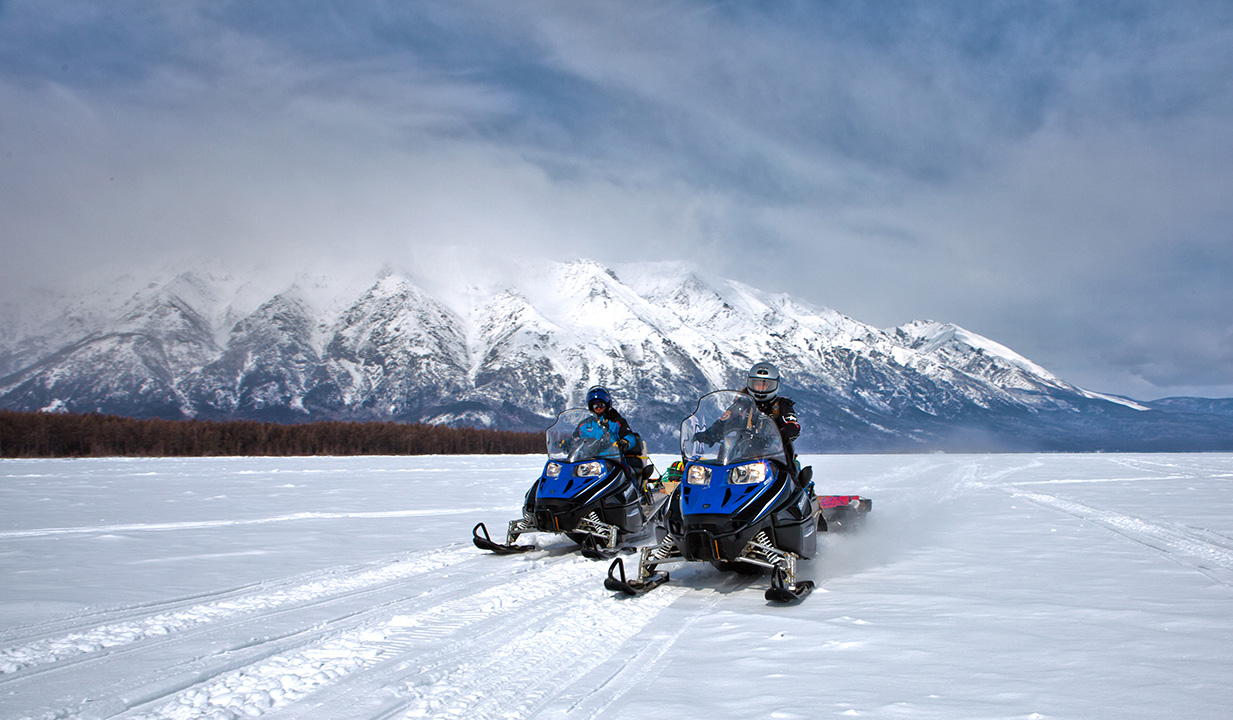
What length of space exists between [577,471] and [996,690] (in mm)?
5941

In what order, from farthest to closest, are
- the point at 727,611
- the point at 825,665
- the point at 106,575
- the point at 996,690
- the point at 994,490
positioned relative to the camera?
the point at 994,490 → the point at 106,575 → the point at 727,611 → the point at 825,665 → the point at 996,690

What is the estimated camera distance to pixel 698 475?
7.30 m

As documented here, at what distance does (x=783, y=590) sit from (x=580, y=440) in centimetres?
397

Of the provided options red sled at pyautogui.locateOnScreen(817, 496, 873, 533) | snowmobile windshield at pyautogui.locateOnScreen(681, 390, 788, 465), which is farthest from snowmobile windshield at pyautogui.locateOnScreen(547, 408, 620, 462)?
red sled at pyautogui.locateOnScreen(817, 496, 873, 533)

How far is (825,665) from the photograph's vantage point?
15.0 feet

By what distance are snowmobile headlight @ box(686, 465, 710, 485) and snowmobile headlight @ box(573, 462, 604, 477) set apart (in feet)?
7.23

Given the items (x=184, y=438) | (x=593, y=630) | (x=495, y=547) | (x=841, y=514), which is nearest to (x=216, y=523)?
(x=495, y=547)

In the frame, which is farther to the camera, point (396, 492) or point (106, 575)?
point (396, 492)

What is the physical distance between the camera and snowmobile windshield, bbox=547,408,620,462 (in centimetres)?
957

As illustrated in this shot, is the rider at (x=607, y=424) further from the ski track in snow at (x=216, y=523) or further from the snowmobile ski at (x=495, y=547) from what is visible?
the ski track in snow at (x=216, y=523)

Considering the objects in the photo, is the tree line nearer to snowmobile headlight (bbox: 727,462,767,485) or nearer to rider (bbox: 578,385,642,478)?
rider (bbox: 578,385,642,478)

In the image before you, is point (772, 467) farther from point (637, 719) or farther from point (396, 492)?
point (396, 492)

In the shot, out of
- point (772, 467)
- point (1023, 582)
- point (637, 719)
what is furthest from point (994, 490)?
point (637, 719)

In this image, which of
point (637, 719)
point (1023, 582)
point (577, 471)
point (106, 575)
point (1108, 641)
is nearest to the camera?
point (637, 719)
